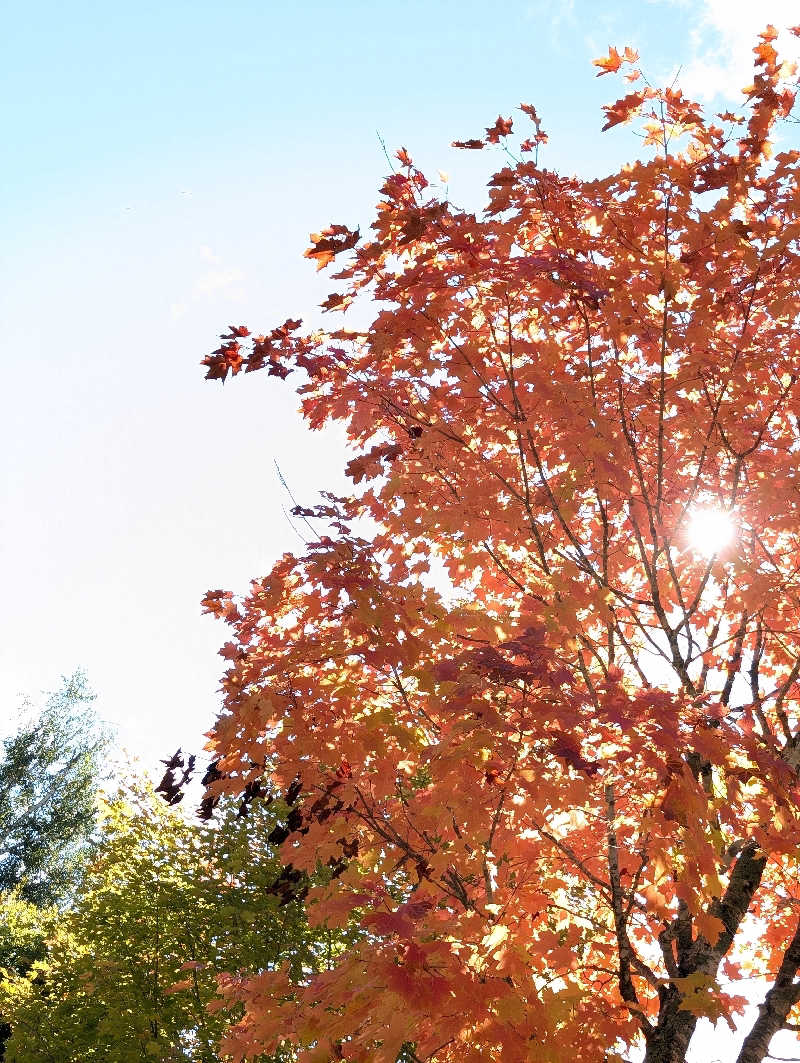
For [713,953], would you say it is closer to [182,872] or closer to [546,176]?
[546,176]

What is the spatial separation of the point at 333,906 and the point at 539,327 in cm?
372

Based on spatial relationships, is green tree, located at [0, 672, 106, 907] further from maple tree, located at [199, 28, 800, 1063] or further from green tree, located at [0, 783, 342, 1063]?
maple tree, located at [199, 28, 800, 1063]

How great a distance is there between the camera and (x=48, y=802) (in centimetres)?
2681

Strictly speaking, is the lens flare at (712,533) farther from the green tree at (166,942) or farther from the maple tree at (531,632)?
the green tree at (166,942)

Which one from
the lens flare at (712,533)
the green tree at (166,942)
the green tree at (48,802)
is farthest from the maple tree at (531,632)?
the green tree at (48,802)

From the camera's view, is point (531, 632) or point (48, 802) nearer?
point (531, 632)

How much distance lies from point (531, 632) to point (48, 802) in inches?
1120

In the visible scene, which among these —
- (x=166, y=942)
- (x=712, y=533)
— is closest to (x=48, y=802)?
(x=166, y=942)

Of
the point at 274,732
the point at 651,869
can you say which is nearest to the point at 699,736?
the point at 651,869

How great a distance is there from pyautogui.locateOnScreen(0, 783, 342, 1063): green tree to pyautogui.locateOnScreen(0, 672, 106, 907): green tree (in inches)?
668

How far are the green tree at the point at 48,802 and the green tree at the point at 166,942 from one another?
55.6 ft

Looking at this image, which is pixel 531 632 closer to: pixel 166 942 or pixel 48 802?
pixel 166 942

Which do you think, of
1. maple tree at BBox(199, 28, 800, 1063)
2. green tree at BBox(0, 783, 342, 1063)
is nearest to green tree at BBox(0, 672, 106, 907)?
green tree at BBox(0, 783, 342, 1063)

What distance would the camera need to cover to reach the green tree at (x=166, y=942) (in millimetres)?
8031
